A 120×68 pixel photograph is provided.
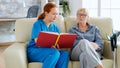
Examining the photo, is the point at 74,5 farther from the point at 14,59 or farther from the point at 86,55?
the point at 14,59

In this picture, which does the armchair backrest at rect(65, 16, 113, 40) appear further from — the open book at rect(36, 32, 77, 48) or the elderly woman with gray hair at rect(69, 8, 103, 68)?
the open book at rect(36, 32, 77, 48)

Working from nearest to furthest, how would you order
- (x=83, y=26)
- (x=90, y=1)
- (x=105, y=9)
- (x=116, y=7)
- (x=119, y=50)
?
(x=119, y=50), (x=83, y=26), (x=116, y=7), (x=105, y=9), (x=90, y=1)

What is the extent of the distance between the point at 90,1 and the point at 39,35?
321 centimetres

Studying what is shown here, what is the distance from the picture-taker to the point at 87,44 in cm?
238

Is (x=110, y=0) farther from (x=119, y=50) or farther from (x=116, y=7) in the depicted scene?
(x=119, y=50)

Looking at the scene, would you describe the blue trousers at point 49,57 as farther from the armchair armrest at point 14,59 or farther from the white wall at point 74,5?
the white wall at point 74,5

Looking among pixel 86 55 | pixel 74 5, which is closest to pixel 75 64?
pixel 86 55

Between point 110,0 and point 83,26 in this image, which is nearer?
point 83,26

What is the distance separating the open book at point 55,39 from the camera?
7.42ft

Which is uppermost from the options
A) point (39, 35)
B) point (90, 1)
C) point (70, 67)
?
point (90, 1)

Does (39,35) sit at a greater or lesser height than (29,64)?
greater

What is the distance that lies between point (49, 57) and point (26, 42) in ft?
1.64

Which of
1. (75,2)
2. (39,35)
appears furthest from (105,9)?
(39,35)

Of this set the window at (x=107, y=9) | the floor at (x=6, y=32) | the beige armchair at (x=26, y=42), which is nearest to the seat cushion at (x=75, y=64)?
the beige armchair at (x=26, y=42)
